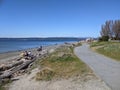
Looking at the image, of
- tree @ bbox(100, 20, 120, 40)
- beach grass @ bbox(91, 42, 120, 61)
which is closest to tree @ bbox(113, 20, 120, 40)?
tree @ bbox(100, 20, 120, 40)

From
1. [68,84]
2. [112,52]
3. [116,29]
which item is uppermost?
[116,29]

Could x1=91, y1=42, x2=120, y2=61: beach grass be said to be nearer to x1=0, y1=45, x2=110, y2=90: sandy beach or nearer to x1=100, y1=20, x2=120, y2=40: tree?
x1=0, y1=45, x2=110, y2=90: sandy beach

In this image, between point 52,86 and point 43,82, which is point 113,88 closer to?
point 52,86

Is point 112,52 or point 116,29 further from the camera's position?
point 116,29

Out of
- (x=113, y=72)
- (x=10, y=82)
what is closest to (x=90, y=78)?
(x=113, y=72)

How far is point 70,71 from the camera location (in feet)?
54.0

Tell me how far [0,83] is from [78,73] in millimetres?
4796

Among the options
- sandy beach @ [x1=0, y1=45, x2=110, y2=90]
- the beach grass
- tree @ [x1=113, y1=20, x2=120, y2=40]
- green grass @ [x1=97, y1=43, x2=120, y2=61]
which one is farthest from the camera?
tree @ [x1=113, y1=20, x2=120, y2=40]

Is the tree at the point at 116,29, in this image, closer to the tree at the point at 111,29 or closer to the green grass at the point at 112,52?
the tree at the point at 111,29

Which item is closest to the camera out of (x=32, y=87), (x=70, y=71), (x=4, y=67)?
(x=32, y=87)

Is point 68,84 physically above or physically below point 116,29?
below

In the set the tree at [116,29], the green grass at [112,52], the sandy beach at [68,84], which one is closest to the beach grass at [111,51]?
the green grass at [112,52]

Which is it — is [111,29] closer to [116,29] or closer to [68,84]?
[116,29]

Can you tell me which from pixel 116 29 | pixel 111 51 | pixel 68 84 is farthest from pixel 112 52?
pixel 116 29
